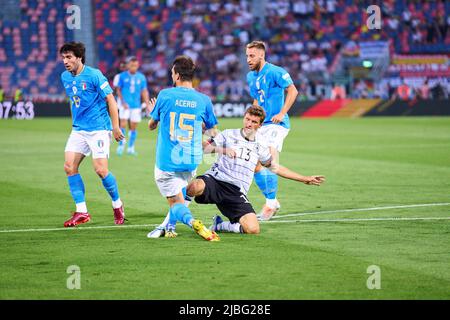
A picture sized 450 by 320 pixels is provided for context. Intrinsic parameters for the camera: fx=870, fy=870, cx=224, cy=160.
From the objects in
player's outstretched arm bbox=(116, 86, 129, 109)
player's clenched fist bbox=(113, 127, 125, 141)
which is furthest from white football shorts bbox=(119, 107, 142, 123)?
player's clenched fist bbox=(113, 127, 125, 141)

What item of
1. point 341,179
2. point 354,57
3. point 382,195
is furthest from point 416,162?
point 354,57

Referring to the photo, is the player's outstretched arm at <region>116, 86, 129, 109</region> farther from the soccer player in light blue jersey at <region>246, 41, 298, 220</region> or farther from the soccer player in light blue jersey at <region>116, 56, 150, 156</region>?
the soccer player in light blue jersey at <region>246, 41, 298, 220</region>

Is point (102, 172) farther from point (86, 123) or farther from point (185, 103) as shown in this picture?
point (185, 103)

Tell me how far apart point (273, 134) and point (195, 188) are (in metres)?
2.21

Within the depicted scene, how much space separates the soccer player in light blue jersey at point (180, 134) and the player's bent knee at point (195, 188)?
328 mm

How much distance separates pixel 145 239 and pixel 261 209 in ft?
9.48

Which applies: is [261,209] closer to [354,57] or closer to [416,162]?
[416,162]

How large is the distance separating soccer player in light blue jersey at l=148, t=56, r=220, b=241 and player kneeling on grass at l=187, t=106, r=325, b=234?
0.38m

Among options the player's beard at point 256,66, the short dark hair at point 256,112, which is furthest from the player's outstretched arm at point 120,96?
the short dark hair at point 256,112

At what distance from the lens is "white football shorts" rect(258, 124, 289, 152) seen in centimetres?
1162

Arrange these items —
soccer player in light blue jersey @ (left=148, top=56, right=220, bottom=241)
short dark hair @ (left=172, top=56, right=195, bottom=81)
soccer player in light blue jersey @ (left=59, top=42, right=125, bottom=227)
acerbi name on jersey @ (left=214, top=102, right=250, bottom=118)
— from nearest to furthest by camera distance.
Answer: short dark hair @ (left=172, top=56, right=195, bottom=81)
soccer player in light blue jersey @ (left=148, top=56, right=220, bottom=241)
soccer player in light blue jersey @ (left=59, top=42, right=125, bottom=227)
acerbi name on jersey @ (left=214, top=102, right=250, bottom=118)

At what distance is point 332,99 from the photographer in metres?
40.7

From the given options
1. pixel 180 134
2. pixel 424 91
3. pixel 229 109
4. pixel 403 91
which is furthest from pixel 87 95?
pixel 424 91

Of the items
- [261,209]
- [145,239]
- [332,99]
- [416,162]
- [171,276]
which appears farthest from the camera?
[332,99]
